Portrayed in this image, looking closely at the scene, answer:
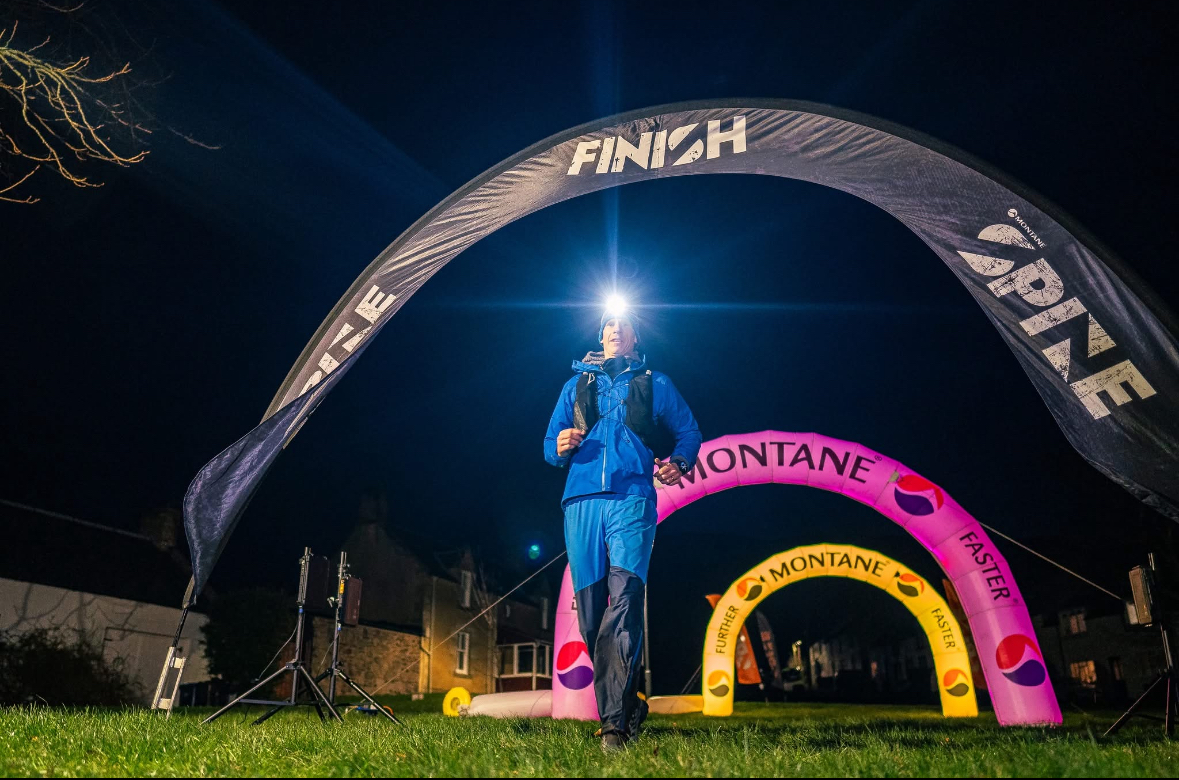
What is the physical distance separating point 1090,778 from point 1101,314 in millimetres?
2598

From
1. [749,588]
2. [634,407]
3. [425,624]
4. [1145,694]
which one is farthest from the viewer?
[425,624]

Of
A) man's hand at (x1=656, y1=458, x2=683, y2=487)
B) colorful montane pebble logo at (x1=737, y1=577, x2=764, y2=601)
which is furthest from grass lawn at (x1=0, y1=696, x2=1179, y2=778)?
colorful montane pebble logo at (x1=737, y1=577, x2=764, y2=601)

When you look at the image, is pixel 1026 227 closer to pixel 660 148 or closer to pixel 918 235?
pixel 918 235

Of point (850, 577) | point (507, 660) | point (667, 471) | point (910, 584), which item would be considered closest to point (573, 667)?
point (667, 471)

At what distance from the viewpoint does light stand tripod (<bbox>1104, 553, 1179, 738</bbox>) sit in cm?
547

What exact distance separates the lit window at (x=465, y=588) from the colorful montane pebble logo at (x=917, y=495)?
2827 cm

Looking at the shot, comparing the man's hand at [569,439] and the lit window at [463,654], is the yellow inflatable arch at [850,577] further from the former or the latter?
the lit window at [463,654]

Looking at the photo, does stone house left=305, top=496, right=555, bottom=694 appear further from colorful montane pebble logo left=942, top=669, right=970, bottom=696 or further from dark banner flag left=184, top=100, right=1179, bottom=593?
dark banner flag left=184, top=100, right=1179, bottom=593

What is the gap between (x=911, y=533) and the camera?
392 inches

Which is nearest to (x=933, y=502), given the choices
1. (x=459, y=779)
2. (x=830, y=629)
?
(x=459, y=779)

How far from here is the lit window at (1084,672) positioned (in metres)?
23.5

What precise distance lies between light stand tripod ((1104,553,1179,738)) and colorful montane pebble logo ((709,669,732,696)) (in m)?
8.05

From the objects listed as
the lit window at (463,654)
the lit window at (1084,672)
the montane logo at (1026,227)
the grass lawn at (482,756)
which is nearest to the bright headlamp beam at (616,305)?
the montane logo at (1026,227)

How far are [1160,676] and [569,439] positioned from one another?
16.9 ft
